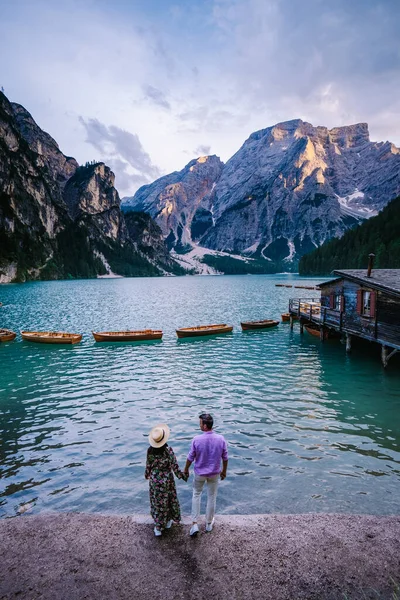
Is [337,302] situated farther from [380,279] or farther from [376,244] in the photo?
[376,244]

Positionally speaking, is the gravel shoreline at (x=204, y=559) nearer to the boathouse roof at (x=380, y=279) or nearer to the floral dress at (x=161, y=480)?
the floral dress at (x=161, y=480)

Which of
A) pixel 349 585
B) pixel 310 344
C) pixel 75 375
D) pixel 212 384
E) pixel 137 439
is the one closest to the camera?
pixel 349 585

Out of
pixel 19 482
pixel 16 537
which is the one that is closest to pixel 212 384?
pixel 19 482

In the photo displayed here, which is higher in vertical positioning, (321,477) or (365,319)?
(365,319)

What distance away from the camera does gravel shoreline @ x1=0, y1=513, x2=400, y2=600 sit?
7.93 meters

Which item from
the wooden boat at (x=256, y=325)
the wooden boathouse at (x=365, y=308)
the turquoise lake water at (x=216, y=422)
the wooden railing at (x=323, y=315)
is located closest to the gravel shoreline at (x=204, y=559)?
the turquoise lake water at (x=216, y=422)

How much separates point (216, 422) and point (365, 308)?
21332 millimetres

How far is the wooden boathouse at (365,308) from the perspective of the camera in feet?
100

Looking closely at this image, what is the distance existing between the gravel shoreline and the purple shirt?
5.75 ft

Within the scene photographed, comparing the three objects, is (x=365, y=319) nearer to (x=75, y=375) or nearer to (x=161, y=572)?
(x=75, y=375)

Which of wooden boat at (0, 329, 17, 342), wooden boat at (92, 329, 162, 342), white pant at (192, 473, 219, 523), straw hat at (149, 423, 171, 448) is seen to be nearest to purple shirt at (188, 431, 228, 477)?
white pant at (192, 473, 219, 523)

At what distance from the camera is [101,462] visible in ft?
52.5

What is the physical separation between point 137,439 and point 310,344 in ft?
98.6

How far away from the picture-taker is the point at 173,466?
9.50 meters
